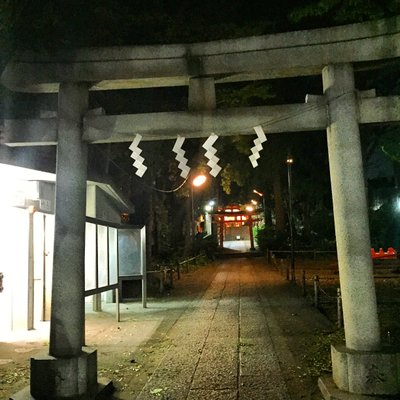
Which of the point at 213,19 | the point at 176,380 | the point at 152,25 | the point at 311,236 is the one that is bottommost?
the point at 176,380

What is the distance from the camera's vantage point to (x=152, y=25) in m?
8.70

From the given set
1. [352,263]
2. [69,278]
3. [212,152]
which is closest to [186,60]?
[212,152]

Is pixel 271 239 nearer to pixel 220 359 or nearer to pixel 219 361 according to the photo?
pixel 220 359

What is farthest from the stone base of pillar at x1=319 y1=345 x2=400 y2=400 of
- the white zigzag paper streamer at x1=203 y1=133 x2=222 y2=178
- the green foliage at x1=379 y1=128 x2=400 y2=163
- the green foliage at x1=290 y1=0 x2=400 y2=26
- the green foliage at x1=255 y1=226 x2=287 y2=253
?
the green foliage at x1=255 y1=226 x2=287 y2=253

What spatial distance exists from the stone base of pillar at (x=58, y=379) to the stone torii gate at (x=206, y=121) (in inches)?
0.5

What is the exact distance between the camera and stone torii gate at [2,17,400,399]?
19.8 feet

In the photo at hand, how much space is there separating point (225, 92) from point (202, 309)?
6908mm

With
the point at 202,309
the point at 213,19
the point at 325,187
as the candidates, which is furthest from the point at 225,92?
the point at 325,187

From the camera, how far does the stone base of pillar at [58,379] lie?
591 cm

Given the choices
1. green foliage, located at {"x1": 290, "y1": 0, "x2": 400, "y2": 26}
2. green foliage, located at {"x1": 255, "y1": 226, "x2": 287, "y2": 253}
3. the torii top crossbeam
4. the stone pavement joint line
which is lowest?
the stone pavement joint line

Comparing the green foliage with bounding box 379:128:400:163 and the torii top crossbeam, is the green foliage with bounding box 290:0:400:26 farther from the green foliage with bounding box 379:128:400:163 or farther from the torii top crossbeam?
the green foliage with bounding box 379:128:400:163

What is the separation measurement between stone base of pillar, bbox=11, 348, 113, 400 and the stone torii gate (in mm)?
14

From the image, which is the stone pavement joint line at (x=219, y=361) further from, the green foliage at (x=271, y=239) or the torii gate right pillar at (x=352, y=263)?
the green foliage at (x=271, y=239)

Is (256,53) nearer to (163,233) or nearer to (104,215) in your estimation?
(104,215)
